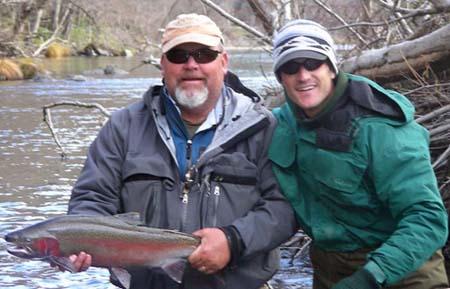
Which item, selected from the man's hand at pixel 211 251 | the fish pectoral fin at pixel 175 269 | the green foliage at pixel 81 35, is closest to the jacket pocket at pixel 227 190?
the man's hand at pixel 211 251

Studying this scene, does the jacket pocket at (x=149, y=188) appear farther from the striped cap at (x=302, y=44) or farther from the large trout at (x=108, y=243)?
the striped cap at (x=302, y=44)

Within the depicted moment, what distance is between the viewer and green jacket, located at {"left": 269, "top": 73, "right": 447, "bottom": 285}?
357 cm

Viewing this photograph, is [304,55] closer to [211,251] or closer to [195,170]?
[195,170]

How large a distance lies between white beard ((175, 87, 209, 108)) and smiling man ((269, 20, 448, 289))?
0.40m

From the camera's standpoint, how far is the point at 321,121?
12.6 feet

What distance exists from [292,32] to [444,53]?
3.15 meters

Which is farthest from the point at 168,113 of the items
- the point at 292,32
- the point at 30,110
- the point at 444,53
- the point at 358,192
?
the point at 30,110

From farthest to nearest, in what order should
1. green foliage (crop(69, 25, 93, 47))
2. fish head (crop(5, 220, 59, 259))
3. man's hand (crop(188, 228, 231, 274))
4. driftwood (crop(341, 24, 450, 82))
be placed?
green foliage (crop(69, 25, 93, 47)) → driftwood (crop(341, 24, 450, 82)) → man's hand (crop(188, 228, 231, 274)) → fish head (crop(5, 220, 59, 259))

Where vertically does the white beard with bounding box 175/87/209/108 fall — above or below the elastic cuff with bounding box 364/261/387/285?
above

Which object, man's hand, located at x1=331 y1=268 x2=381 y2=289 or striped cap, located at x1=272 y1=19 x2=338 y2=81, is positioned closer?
man's hand, located at x1=331 y1=268 x2=381 y2=289

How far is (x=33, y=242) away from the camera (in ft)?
12.1

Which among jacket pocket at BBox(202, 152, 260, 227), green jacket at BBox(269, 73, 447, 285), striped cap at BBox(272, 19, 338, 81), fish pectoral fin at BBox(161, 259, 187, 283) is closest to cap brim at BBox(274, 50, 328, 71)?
striped cap at BBox(272, 19, 338, 81)

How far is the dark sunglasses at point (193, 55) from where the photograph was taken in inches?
158

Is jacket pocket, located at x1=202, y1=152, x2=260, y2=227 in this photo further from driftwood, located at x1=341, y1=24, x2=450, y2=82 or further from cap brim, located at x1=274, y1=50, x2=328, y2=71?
driftwood, located at x1=341, y1=24, x2=450, y2=82
